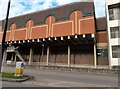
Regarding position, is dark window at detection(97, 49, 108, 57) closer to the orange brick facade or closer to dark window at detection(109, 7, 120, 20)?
the orange brick facade

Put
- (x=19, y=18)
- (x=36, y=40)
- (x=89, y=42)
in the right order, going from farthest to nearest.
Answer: (x=19, y=18) → (x=36, y=40) → (x=89, y=42)

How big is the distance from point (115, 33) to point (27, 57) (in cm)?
2767

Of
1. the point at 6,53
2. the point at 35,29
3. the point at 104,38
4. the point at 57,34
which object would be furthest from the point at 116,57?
the point at 6,53

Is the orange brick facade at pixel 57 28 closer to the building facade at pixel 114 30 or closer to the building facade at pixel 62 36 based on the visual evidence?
the building facade at pixel 62 36

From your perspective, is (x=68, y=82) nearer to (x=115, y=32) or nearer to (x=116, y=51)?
(x=116, y=51)

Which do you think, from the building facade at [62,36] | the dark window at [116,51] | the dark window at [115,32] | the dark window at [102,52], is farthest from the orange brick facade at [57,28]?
the dark window at [116,51]

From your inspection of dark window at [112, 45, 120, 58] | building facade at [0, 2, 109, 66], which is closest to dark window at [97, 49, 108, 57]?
building facade at [0, 2, 109, 66]

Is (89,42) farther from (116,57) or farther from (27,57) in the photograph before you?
(27,57)

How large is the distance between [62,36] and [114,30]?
37.9ft

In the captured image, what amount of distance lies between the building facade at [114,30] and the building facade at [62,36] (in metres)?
3.52

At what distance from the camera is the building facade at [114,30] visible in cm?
2859

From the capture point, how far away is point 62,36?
35.8 m

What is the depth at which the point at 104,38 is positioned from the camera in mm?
35281

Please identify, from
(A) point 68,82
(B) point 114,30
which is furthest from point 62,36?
(A) point 68,82
